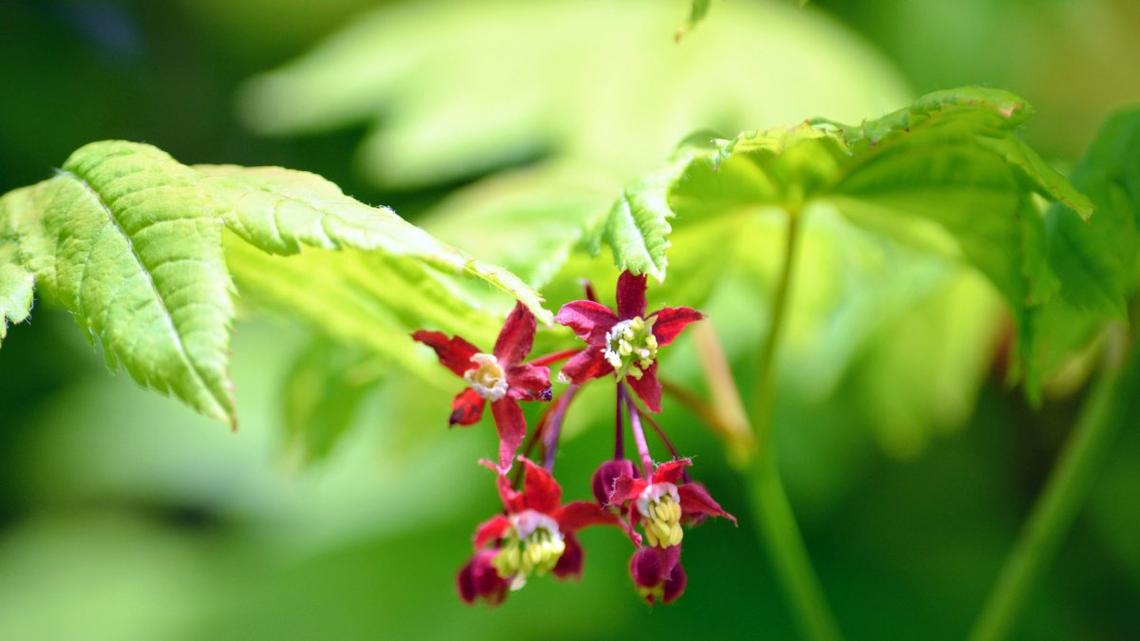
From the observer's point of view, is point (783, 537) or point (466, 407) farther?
point (783, 537)

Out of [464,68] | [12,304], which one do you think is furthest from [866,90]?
[12,304]

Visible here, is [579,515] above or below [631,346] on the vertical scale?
below

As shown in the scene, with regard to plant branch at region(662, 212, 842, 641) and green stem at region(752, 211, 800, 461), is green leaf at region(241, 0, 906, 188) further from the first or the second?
green stem at region(752, 211, 800, 461)

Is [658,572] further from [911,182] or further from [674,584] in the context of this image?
[911,182]

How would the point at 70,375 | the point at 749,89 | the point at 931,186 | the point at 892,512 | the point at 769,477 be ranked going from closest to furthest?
the point at 931,186
the point at 769,477
the point at 749,89
the point at 892,512
the point at 70,375

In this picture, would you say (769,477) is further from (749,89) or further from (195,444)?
(195,444)

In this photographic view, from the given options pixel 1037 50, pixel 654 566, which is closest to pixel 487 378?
pixel 654 566
